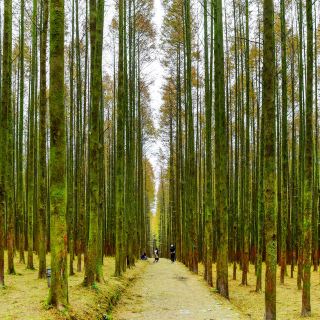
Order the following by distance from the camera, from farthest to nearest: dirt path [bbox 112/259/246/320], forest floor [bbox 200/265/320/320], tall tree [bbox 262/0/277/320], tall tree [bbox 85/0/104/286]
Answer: tall tree [bbox 85/0/104/286] < forest floor [bbox 200/265/320/320] < dirt path [bbox 112/259/246/320] < tall tree [bbox 262/0/277/320]

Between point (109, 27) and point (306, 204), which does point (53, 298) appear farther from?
point (109, 27)

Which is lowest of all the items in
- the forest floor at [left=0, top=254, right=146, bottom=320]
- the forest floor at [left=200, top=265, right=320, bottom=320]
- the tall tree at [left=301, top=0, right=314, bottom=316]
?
the forest floor at [left=200, top=265, right=320, bottom=320]

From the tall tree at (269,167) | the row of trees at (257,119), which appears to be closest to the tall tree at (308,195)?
the row of trees at (257,119)

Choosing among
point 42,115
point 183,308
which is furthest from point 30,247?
point 183,308

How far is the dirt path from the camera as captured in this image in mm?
8617

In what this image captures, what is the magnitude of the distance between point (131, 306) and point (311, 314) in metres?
3.95

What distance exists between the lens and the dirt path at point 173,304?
8617mm

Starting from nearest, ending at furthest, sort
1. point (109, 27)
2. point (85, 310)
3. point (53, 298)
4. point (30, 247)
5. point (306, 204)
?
1. point (53, 298)
2. point (85, 310)
3. point (306, 204)
4. point (30, 247)
5. point (109, 27)

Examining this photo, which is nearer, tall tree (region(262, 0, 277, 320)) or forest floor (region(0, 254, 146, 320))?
forest floor (region(0, 254, 146, 320))

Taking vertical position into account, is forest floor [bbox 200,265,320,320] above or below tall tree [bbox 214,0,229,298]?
below

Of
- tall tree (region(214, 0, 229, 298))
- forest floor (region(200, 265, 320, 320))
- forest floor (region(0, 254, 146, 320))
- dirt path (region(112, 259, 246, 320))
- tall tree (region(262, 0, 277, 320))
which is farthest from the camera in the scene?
tall tree (region(214, 0, 229, 298))

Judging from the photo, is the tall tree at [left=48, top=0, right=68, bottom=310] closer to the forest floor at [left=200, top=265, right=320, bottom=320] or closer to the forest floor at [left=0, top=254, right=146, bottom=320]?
the forest floor at [left=0, top=254, right=146, bottom=320]

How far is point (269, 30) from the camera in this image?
289 inches

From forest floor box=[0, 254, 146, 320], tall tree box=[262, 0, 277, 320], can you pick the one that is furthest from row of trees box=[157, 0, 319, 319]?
forest floor box=[0, 254, 146, 320]
